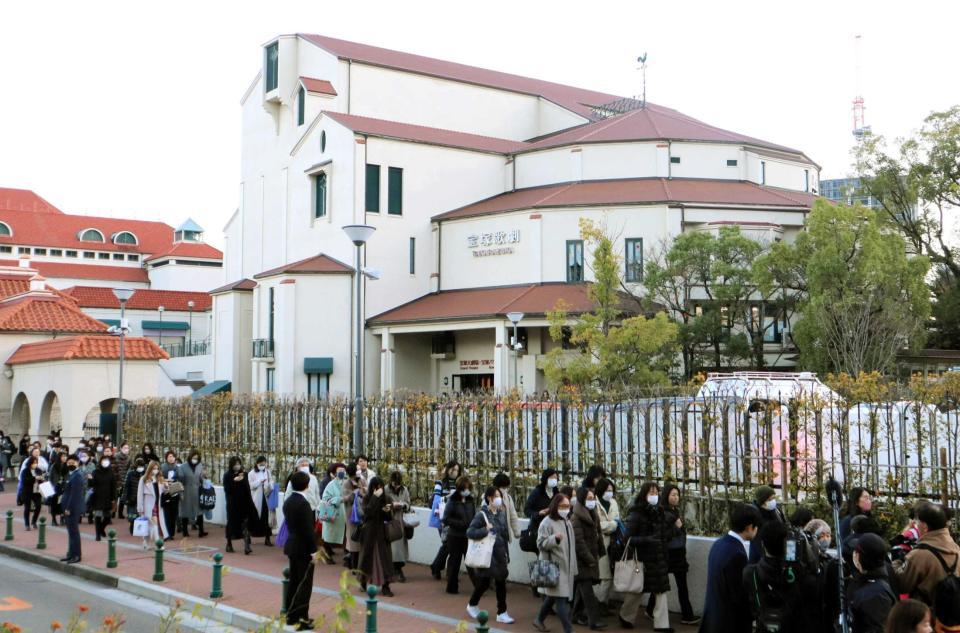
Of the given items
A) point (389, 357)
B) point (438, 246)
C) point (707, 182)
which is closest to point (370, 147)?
point (438, 246)

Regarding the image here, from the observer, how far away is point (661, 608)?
40.2 feet

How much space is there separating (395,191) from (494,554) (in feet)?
125

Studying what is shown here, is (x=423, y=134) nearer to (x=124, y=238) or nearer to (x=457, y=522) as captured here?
(x=457, y=522)

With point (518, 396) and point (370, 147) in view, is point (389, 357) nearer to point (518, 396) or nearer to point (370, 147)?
point (370, 147)

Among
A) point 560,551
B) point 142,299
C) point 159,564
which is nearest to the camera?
point 560,551

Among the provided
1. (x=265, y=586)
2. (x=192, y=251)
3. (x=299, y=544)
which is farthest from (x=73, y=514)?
(x=192, y=251)

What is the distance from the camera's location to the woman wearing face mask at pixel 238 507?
18.8 m

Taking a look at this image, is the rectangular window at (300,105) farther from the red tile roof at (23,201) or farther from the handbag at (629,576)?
the red tile roof at (23,201)

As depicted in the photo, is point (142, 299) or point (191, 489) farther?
point (142, 299)

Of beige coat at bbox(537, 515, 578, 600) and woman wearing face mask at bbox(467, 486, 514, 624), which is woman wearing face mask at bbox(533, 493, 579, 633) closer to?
beige coat at bbox(537, 515, 578, 600)

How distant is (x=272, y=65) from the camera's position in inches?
2247

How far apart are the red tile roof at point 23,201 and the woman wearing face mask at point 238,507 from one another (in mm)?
98425

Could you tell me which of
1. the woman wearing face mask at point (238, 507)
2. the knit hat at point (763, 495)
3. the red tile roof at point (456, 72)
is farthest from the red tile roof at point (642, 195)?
the knit hat at point (763, 495)

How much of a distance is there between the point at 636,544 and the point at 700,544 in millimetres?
1328
